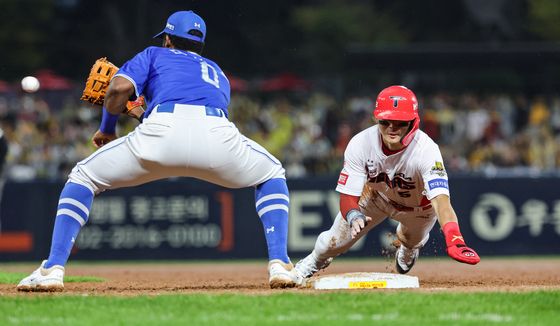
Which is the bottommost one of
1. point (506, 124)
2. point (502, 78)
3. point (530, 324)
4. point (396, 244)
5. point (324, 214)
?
point (530, 324)

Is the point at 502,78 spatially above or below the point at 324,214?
above

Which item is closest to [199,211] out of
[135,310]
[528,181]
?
[528,181]

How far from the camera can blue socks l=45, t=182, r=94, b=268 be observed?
773 centimetres

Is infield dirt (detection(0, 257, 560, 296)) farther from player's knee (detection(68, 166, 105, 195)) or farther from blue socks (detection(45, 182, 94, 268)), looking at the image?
player's knee (detection(68, 166, 105, 195))

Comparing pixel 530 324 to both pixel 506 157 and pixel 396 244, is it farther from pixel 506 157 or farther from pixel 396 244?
pixel 506 157

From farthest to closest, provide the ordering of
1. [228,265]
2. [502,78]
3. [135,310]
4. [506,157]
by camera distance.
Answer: [502,78]
[506,157]
[228,265]
[135,310]

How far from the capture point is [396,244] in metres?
10.3

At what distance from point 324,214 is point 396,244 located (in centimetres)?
707

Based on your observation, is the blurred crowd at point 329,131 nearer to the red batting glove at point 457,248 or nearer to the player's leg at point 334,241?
the player's leg at point 334,241

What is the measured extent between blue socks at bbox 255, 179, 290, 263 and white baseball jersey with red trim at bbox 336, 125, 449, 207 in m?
0.71

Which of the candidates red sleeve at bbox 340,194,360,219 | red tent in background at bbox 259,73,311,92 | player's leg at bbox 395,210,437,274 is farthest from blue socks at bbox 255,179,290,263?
red tent in background at bbox 259,73,311,92

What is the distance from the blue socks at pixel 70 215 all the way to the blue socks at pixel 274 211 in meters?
1.22

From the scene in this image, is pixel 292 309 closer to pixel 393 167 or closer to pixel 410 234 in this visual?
pixel 393 167

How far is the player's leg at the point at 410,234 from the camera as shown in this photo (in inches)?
374
